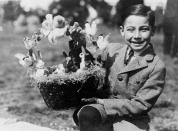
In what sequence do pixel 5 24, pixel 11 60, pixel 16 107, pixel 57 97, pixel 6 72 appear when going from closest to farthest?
1. pixel 57 97
2. pixel 16 107
3. pixel 6 72
4. pixel 11 60
5. pixel 5 24

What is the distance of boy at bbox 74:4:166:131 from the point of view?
2707 millimetres

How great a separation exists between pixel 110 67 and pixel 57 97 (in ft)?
1.68

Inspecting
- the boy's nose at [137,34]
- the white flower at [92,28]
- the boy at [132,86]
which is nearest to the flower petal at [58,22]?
the white flower at [92,28]

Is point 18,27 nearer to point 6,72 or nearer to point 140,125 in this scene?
point 6,72

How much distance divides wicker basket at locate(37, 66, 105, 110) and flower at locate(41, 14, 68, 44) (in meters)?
0.29

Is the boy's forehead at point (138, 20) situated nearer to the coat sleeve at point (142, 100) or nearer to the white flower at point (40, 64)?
the coat sleeve at point (142, 100)

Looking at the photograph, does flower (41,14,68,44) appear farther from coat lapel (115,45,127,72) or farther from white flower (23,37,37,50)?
coat lapel (115,45,127,72)

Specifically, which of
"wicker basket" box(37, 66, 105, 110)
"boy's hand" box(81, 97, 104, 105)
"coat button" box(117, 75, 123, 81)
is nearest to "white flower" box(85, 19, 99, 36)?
"wicker basket" box(37, 66, 105, 110)

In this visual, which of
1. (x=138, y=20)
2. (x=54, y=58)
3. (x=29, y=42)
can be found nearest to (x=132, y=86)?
(x=138, y=20)

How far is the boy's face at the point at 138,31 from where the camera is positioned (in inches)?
108

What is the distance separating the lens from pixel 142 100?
8.81 feet

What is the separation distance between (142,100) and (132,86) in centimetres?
18

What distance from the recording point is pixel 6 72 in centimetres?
798

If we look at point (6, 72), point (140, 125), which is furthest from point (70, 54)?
point (6, 72)
